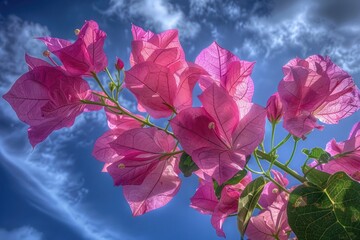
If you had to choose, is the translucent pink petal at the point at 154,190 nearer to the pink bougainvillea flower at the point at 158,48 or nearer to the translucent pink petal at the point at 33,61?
the pink bougainvillea flower at the point at 158,48

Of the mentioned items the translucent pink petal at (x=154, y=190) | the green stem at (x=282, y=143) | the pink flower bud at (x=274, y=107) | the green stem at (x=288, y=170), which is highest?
the pink flower bud at (x=274, y=107)

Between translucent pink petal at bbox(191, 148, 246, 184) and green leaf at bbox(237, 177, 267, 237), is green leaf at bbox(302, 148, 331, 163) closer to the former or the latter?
green leaf at bbox(237, 177, 267, 237)

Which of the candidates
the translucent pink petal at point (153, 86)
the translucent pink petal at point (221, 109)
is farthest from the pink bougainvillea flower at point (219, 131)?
the translucent pink petal at point (153, 86)

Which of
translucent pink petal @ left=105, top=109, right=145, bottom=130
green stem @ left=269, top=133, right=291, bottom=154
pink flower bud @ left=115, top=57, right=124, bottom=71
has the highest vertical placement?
pink flower bud @ left=115, top=57, right=124, bottom=71

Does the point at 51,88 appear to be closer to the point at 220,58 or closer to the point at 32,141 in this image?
the point at 32,141

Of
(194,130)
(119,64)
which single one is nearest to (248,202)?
(194,130)

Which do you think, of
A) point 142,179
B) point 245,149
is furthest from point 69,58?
point 245,149

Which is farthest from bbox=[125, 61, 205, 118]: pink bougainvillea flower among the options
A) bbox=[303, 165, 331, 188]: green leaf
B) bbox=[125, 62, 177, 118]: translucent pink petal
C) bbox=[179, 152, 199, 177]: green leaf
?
bbox=[303, 165, 331, 188]: green leaf
